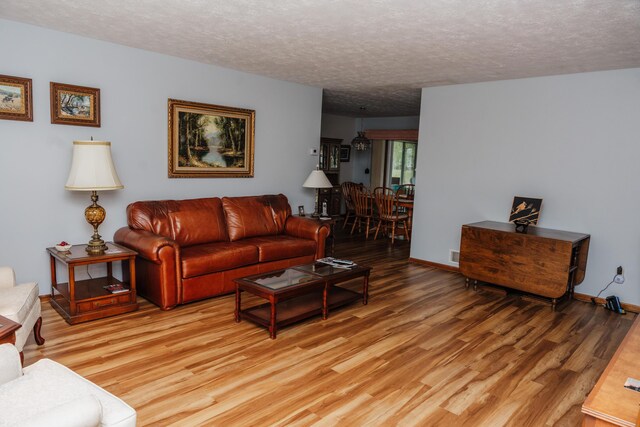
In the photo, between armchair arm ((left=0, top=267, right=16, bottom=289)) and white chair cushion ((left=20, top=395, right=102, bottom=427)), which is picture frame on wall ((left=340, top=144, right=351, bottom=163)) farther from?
white chair cushion ((left=20, top=395, right=102, bottom=427))

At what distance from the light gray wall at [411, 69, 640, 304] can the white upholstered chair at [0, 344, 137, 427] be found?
4.48m

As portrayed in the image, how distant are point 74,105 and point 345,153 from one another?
6383 millimetres

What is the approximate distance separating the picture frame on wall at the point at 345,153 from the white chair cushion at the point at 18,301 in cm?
717

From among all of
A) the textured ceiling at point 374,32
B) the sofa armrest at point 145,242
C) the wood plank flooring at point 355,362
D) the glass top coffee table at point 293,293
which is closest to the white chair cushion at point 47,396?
the wood plank flooring at point 355,362

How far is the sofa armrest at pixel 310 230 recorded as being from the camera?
486 centimetres

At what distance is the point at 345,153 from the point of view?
9.50 meters

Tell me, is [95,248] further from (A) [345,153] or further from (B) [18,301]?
(A) [345,153]

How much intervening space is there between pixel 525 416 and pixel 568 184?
2.96 meters

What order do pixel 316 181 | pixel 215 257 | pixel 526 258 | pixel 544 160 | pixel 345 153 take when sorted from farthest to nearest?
pixel 345 153 < pixel 316 181 < pixel 544 160 < pixel 526 258 < pixel 215 257

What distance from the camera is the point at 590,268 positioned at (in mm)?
4371

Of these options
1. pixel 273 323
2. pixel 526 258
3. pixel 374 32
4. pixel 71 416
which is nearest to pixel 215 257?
pixel 273 323

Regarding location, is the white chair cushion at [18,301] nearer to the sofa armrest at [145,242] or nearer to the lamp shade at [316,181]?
the sofa armrest at [145,242]

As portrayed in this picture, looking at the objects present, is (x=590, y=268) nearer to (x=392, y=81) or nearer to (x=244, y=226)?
(x=392, y=81)

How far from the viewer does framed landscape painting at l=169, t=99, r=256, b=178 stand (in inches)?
176
